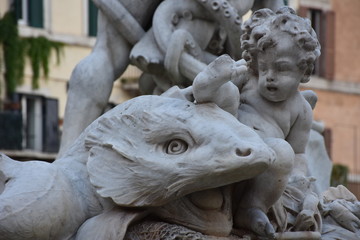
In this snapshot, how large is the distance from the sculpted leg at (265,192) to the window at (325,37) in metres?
29.3

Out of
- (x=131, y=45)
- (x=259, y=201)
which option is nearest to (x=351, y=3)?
(x=131, y=45)

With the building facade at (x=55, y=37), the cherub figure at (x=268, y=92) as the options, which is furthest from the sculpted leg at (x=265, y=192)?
the building facade at (x=55, y=37)

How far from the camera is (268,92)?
21.9ft

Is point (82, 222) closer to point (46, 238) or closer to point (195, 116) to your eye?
point (46, 238)

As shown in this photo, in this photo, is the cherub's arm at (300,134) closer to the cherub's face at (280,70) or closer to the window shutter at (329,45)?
the cherub's face at (280,70)

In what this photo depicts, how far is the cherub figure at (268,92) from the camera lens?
6125 mm

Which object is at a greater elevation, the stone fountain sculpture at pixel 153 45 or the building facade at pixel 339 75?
the stone fountain sculpture at pixel 153 45

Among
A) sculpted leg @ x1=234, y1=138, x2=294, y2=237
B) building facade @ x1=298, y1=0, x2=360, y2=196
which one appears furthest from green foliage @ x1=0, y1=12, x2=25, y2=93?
sculpted leg @ x1=234, y1=138, x2=294, y2=237

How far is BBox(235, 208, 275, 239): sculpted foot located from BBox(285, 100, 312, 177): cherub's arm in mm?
584

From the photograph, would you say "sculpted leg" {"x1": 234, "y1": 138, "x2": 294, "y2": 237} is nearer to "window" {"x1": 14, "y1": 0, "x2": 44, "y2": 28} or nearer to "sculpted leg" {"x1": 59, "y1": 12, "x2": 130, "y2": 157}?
"sculpted leg" {"x1": 59, "y1": 12, "x2": 130, "y2": 157}

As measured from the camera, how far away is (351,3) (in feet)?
120

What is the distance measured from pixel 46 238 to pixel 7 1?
25.1m

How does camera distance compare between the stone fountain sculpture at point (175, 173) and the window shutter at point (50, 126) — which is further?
the window shutter at point (50, 126)

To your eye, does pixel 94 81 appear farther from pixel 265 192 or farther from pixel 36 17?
pixel 36 17
